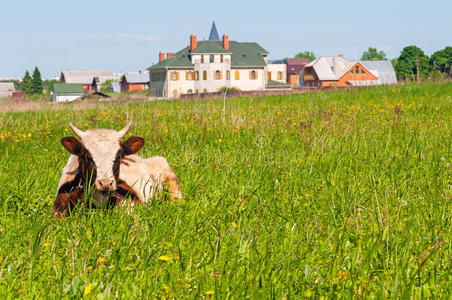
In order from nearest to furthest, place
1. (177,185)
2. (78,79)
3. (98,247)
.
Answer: (98,247) < (177,185) < (78,79)

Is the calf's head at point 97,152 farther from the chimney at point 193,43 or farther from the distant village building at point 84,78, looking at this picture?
the distant village building at point 84,78

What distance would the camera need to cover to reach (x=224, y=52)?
8462cm

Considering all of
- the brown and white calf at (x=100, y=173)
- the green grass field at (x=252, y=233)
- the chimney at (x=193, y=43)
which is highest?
the chimney at (x=193, y=43)

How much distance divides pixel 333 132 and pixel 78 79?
168 metres

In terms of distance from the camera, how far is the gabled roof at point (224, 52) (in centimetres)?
8462

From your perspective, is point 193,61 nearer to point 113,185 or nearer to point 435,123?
point 435,123

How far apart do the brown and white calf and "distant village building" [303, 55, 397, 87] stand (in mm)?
83825

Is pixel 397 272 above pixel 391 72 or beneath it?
beneath

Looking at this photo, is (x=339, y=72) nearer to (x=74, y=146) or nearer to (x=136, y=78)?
(x=136, y=78)

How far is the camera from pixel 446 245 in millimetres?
3490

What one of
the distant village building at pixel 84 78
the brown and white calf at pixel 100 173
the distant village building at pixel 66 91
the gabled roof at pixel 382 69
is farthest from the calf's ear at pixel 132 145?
the distant village building at pixel 84 78

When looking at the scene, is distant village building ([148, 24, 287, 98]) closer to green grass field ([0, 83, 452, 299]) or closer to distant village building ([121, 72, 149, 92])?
distant village building ([121, 72, 149, 92])

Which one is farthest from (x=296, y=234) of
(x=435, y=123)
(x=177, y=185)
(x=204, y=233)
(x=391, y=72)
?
(x=391, y=72)

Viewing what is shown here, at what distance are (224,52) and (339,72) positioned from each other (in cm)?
2422
